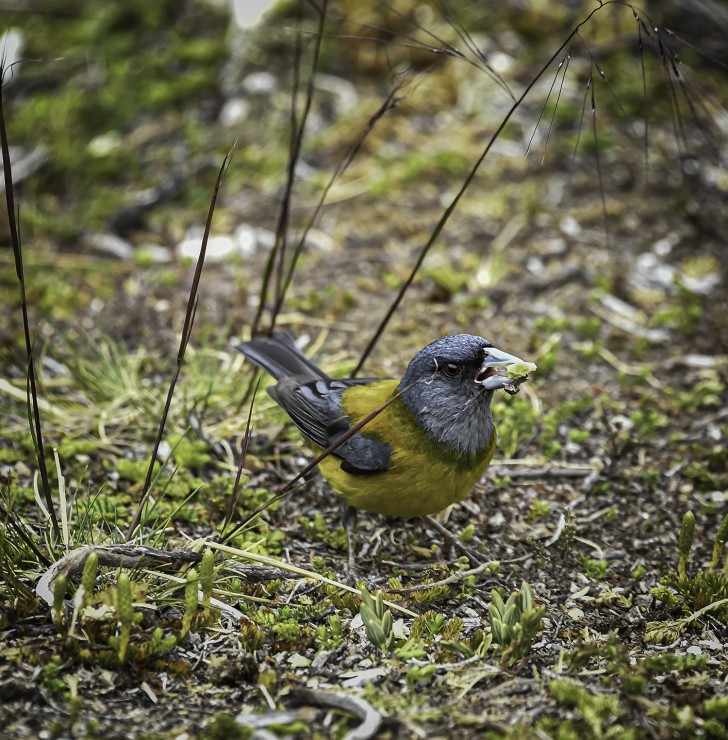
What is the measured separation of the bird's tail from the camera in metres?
3.82

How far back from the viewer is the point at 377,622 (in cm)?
279

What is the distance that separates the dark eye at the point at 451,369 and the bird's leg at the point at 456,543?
702mm

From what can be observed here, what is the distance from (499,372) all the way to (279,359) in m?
1.14

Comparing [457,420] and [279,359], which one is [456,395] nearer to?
[457,420]

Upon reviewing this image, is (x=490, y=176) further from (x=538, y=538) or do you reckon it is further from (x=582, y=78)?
(x=538, y=538)

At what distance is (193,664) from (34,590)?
0.61 meters

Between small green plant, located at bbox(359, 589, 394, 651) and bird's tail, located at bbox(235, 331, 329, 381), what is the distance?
4.18 ft

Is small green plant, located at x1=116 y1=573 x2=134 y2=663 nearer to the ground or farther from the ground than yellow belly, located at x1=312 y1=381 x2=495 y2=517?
nearer to the ground

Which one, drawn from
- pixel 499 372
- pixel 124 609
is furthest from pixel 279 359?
pixel 124 609

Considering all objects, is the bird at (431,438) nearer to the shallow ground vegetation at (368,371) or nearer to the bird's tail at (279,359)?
the shallow ground vegetation at (368,371)

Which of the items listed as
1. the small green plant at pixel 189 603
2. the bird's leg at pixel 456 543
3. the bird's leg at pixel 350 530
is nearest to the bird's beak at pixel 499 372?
the bird's leg at pixel 456 543

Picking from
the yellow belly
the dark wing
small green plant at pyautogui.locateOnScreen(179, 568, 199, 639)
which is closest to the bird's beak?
the yellow belly

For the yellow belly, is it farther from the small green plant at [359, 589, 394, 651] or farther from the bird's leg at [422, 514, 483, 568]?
the small green plant at [359, 589, 394, 651]

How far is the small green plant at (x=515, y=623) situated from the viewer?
2.73m
